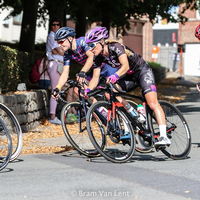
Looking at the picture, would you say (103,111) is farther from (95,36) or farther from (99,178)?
(99,178)

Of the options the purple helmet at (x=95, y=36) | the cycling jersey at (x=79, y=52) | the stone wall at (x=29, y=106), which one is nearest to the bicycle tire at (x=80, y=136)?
the purple helmet at (x=95, y=36)

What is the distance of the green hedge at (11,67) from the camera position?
1029 centimetres

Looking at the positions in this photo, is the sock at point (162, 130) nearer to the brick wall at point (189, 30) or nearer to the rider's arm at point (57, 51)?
the rider's arm at point (57, 51)

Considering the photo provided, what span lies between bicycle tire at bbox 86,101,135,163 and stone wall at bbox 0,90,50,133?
10.4ft

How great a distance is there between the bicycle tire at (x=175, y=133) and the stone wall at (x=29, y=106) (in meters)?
3.54

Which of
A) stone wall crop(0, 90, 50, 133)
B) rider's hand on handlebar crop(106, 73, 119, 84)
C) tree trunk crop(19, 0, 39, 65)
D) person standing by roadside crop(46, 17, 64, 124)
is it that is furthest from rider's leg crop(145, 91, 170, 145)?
tree trunk crop(19, 0, 39, 65)

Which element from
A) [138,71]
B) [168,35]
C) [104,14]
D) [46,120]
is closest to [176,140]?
[138,71]

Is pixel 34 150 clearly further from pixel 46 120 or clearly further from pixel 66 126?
pixel 46 120

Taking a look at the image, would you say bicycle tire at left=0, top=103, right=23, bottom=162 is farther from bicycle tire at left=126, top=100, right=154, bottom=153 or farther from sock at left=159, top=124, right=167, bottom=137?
sock at left=159, top=124, right=167, bottom=137

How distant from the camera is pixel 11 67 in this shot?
1078 centimetres

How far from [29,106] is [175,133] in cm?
426

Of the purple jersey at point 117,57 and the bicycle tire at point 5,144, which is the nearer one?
the bicycle tire at point 5,144

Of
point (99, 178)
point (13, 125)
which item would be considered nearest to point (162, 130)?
point (99, 178)

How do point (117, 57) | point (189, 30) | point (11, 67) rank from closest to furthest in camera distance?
point (117, 57) → point (11, 67) → point (189, 30)
